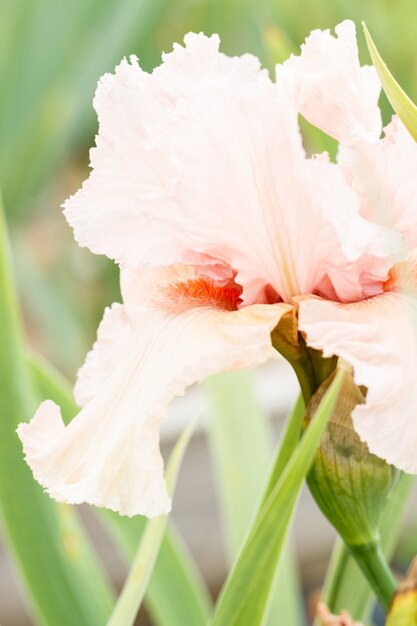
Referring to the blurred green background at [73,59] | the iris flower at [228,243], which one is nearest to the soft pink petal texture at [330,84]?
the iris flower at [228,243]

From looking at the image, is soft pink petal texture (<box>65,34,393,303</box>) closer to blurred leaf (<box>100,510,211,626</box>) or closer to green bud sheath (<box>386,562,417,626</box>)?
green bud sheath (<box>386,562,417,626</box>)

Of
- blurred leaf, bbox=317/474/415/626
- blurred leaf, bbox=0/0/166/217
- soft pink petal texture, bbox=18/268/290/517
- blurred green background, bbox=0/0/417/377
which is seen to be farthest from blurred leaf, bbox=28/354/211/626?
blurred leaf, bbox=0/0/166/217

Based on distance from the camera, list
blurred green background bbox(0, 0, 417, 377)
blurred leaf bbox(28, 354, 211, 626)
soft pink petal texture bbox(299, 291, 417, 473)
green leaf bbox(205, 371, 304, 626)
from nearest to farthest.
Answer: soft pink petal texture bbox(299, 291, 417, 473)
blurred leaf bbox(28, 354, 211, 626)
green leaf bbox(205, 371, 304, 626)
blurred green background bbox(0, 0, 417, 377)

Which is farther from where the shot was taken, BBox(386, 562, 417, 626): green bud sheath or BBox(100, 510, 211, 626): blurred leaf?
BBox(100, 510, 211, 626): blurred leaf

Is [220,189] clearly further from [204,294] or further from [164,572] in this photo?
[164,572]

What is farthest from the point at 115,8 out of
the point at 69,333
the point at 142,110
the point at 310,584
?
the point at 142,110

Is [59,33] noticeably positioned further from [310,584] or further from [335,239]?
[335,239]
